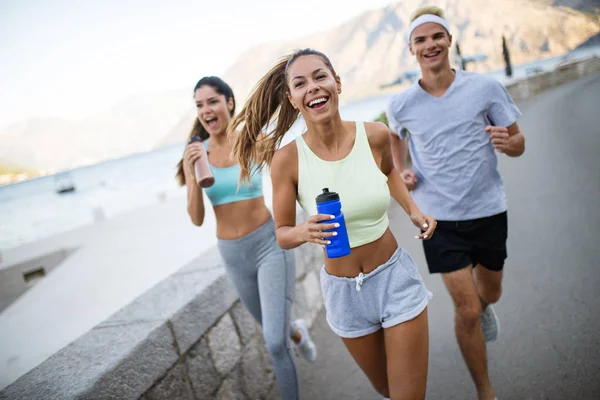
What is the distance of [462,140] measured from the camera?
2.90 meters

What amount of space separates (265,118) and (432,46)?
124 cm

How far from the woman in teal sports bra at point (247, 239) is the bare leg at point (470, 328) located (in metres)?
1.10

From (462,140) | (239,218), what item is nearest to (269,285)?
(239,218)

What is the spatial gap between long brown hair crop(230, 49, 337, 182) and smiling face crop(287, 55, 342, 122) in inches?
12.4

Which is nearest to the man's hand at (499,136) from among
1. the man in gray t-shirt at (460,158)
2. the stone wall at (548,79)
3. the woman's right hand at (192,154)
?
the man in gray t-shirt at (460,158)

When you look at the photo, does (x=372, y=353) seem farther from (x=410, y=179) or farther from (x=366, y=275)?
(x=410, y=179)

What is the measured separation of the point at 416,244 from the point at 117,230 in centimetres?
1922

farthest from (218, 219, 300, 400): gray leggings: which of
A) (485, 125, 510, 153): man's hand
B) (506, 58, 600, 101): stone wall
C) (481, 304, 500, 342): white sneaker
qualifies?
(506, 58, 600, 101): stone wall

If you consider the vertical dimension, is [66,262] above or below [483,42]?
below

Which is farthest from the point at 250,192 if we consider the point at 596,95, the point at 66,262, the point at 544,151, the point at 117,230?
the point at 117,230

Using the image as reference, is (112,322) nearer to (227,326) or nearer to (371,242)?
(227,326)

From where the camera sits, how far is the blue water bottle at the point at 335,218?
180 centimetres

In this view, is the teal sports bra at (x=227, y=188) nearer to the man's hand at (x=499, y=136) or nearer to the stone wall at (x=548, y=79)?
the man's hand at (x=499, y=136)

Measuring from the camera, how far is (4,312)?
12.7 m
